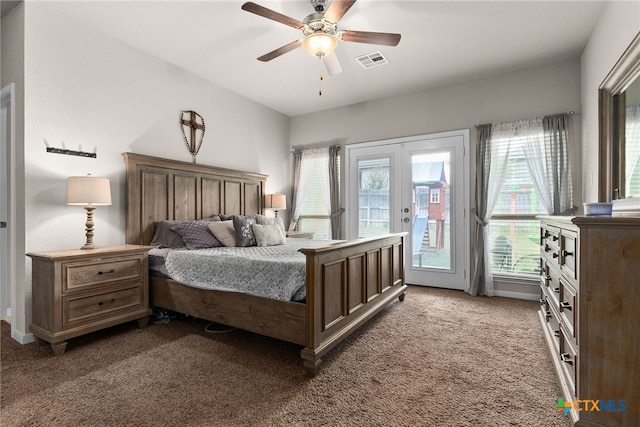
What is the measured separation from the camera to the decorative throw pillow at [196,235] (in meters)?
3.19

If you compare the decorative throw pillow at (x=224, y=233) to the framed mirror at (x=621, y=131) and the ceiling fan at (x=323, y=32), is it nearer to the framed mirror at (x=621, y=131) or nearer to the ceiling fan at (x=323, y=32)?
the ceiling fan at (x=323, y=32)

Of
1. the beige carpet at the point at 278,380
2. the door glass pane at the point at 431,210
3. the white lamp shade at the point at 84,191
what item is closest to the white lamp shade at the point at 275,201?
the door glass pane at the point at 431,210

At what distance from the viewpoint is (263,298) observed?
7.48 ft

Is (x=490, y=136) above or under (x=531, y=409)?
above

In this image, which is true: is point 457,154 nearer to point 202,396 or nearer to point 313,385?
point 313,385

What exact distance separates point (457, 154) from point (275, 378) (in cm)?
360

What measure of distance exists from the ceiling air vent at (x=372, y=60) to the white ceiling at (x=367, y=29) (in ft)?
0.27

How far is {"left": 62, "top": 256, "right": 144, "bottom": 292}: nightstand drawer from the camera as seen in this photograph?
238 centimetres

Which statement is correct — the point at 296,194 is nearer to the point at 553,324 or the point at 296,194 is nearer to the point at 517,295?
the point at 517,295

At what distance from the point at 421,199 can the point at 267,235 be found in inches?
91.2

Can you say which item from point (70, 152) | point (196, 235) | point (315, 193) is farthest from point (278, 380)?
point (315, 193)

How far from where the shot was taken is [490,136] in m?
3.89

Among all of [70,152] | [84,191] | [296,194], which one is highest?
[70,152]

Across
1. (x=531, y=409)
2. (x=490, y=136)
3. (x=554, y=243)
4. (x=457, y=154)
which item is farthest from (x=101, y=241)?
(x=490, y=136)
